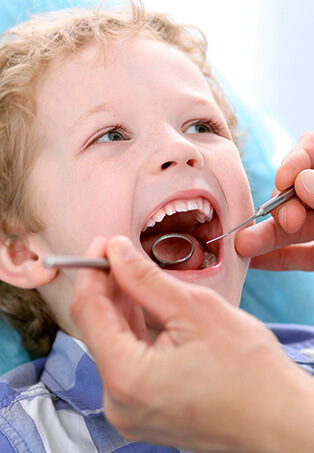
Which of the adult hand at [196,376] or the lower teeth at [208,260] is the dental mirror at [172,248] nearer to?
the lower teeth at [208,260]

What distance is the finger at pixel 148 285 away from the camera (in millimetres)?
710

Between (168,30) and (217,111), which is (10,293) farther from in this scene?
(168,30)

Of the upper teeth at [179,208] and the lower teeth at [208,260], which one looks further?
the lower teeth at [208,260]

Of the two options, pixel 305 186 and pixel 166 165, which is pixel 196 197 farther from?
pixel 305 186

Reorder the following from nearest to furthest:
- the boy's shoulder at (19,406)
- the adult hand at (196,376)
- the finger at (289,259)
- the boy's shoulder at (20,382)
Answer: the adult hand at (196,376)
the boy's shoulder at (19,406)
the boy's shoulder at (20,382)
the finger at (289,259)

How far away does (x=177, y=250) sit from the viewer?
127cm

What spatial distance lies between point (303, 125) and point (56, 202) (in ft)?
6.21

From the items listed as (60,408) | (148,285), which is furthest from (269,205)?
(60,408)

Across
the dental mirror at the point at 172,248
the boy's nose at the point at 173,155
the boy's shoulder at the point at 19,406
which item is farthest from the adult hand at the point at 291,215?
the boy's shoulder at the point at 19,406

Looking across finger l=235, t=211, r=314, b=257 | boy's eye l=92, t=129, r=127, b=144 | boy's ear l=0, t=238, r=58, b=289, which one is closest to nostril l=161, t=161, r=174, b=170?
boy's eye l=92, t=129, r=127, b=144

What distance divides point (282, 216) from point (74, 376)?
595 millimetres

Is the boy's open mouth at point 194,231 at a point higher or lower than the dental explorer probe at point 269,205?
lower

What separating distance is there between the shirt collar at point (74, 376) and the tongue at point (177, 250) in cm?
28

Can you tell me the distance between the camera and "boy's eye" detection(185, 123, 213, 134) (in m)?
1.29
